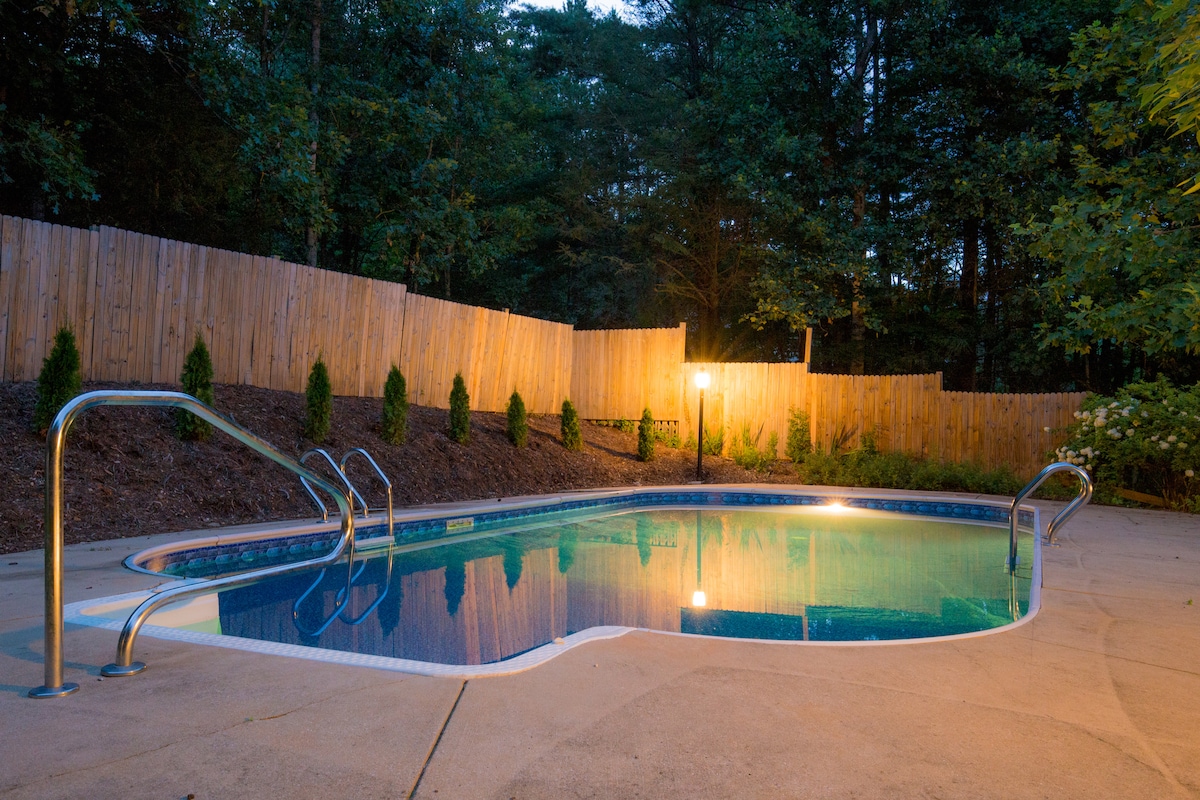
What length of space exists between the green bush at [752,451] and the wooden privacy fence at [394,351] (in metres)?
0.14

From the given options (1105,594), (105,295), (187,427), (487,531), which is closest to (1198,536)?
(1105,594)

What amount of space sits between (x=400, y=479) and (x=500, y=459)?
6.42ft

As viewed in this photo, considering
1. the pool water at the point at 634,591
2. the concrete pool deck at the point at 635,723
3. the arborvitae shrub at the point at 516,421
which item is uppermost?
the arborvitae shrub at the point at 516,421

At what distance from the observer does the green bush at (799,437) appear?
12.8 meters

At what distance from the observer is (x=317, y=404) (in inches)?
333

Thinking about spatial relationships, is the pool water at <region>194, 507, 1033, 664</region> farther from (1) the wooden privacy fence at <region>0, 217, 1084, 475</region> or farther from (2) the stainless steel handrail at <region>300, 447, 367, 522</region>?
(1) the wooden privacy fence at <region>0, 217, 1084, 475</region>

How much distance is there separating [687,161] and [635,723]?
17637 millimetres

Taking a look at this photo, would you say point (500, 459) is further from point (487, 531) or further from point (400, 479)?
point (487, 531)

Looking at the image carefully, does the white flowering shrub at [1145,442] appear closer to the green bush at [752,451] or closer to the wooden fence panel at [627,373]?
the green bush at [752,451]

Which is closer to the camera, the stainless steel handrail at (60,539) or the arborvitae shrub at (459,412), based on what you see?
the stainless steel handrail at (60,539)

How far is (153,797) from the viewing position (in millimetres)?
1886

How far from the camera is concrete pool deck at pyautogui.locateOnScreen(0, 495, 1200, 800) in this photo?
2023mm

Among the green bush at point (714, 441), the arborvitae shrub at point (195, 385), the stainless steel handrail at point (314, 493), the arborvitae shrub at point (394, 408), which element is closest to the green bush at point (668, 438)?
the green bush at point (714, 441)

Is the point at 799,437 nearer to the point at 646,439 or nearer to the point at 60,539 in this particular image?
the point at 646,439
